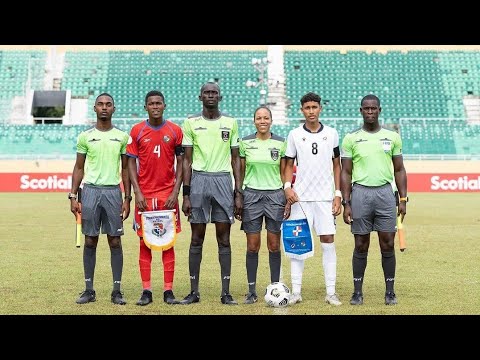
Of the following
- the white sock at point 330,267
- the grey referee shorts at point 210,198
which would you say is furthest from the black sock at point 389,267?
the grey referee shorts at point 210,198

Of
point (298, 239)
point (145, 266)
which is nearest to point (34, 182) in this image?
point (145, 266)

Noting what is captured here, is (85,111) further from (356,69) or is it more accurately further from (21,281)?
(21,281)

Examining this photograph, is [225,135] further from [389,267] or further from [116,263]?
[389,267]

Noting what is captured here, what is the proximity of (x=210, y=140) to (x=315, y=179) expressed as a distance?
48.1 inches

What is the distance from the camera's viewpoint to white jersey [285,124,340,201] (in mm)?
8758

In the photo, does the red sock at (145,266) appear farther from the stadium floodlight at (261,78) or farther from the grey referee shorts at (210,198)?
the stadium floodlight at (261,78)

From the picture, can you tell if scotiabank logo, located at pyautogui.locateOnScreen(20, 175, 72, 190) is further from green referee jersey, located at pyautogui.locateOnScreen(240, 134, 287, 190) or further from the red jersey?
green referee jersey, located at pyautogui.locateOnScreen(240, 134, 287, 190)

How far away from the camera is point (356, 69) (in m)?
46.8

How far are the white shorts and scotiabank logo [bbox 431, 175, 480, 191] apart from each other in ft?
76.5

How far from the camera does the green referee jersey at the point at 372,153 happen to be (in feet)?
28.5

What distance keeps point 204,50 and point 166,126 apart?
40.2m

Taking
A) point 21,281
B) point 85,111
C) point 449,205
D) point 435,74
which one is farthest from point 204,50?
point 21,281

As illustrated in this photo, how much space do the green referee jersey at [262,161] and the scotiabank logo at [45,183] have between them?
2295 centimetres

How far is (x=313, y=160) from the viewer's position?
28.8 feet
